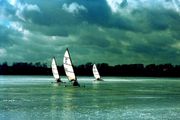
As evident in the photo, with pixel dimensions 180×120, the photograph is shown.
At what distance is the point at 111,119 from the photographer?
4366cm

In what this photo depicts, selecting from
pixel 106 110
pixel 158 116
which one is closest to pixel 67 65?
pixel 106 110

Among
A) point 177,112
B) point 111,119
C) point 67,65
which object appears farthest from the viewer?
point 67,65

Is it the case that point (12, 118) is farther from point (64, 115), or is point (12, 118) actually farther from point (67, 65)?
point (67, 65)

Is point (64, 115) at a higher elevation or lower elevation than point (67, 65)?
lower

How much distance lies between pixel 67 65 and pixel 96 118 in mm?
65212

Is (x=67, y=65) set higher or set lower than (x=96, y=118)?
higher

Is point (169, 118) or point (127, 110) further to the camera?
point (127, 110)

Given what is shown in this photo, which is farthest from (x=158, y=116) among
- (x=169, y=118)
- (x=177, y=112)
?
(x=177, y=112)

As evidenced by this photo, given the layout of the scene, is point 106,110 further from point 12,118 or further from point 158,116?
point 12,118

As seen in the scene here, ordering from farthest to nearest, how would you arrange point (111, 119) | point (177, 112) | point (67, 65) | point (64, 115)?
1. point (67, 65)
2. point (177, 112)
3. point (64, 115)
4. point (111, 119)

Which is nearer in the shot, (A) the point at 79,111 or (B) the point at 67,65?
(A) the point at 79,111

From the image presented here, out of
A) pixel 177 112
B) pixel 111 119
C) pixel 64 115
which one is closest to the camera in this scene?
pixel 111 119

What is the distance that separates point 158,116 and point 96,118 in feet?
21.2

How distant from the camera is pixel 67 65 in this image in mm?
108938
